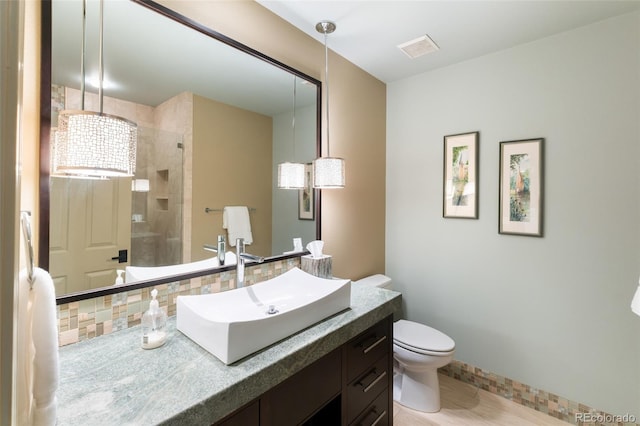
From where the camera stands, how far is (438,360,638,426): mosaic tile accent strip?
1.76 meters

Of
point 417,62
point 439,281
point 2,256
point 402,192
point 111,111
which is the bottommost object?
point 439,281

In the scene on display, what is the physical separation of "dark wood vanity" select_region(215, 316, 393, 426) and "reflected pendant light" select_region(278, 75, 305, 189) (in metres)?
0.92

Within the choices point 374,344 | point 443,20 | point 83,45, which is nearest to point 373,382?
point 374,344

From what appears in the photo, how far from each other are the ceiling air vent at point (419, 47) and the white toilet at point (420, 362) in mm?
2013

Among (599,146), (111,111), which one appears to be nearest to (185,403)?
(111,111)

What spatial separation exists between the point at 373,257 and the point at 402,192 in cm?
63

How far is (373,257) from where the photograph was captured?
2543mm

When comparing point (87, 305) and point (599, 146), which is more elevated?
point (599, 146)

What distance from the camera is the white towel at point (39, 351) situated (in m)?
0.57

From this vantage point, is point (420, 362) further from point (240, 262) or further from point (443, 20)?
point (443, 20)

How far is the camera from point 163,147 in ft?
4.11

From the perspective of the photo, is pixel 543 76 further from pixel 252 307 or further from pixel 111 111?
pixel 111 111

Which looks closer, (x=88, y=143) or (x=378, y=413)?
(x=88, y=143)

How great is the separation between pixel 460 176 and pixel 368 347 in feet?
5.12
